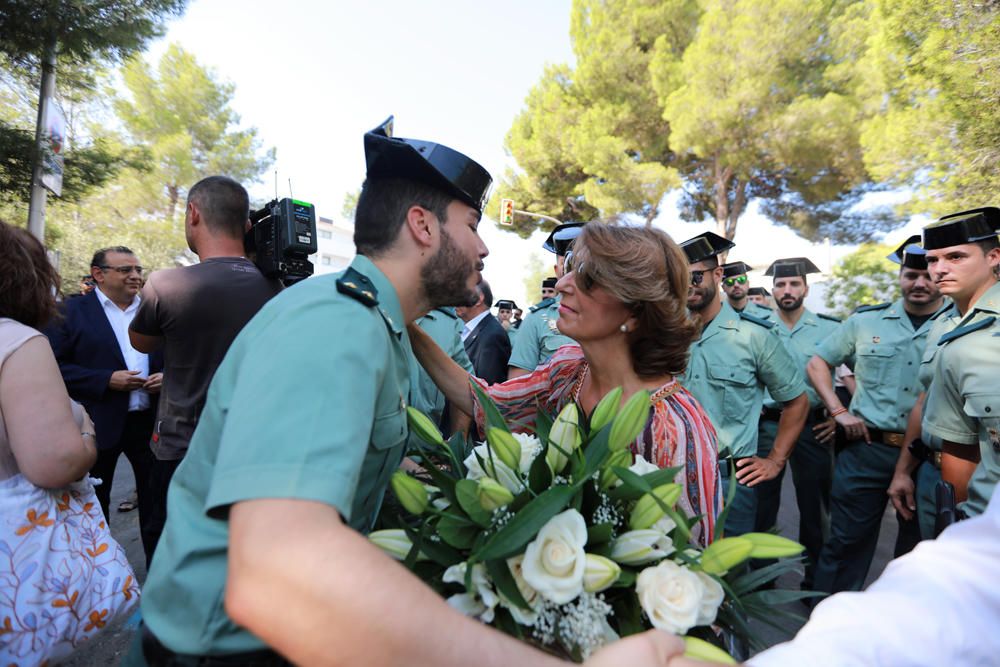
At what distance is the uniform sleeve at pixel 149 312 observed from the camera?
2602 millimetres

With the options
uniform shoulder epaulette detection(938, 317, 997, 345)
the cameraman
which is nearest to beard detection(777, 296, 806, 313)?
uniform shoulder epaulette detection(938, 317, 997, 345)

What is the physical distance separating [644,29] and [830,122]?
24.3 feet

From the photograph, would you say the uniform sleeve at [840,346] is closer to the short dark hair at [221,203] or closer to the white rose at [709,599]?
Result: the white rose at [709,599]

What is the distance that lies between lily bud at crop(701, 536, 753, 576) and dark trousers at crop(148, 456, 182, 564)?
8.55 feet

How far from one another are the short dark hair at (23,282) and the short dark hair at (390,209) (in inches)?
52.4

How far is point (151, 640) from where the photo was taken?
1.09 meters

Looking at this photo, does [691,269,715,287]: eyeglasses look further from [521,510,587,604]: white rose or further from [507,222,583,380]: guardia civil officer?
[521,510,587,604]: white rose

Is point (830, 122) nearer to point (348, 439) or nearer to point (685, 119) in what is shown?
point (685, 119)

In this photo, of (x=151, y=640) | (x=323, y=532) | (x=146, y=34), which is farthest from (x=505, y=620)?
(x=146, y=34)

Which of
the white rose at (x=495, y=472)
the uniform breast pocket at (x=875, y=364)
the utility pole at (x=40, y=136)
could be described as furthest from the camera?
the utility pole at (x=40, y=136)

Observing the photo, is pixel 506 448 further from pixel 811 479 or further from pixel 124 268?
pixel 811 479

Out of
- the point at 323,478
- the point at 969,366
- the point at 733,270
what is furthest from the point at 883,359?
the point at 323,478

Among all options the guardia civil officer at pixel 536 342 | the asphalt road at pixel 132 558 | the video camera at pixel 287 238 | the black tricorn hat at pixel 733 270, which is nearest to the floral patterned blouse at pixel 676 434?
the asphalt road at pixel 132 558

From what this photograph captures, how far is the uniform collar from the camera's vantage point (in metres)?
1.27
